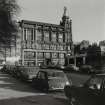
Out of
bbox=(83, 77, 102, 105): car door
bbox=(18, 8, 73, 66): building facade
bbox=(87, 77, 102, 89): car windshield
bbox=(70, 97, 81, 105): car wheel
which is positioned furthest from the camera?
bbox=(18, 8, 73, 66): building facade

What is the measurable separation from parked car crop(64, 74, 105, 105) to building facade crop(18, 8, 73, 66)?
43.3 metres

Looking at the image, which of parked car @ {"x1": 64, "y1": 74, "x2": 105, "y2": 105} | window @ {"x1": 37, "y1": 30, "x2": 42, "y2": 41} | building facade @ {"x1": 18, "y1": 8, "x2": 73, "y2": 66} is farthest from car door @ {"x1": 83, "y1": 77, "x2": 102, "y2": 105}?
window @ {"x1": 37, "y1": 30, "x2": 42, "y2": 41}

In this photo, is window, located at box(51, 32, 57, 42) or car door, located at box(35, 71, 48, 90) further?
window, located at box(51, 32, 57, 42)

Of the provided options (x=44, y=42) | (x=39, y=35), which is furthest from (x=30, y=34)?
(x=44, y=42)

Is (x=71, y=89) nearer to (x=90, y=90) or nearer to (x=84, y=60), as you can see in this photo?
(x=90, y=90)

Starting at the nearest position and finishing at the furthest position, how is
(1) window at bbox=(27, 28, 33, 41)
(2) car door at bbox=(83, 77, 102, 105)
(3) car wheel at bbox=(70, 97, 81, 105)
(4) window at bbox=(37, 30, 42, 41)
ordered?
1. (2) car door at bbox=(83, 77, 102, 105)
2. (3) car wheel at bbox=(70, 97, 81, 105)
3. (1) window at bbox=(27, 28, 33, 41)
4. (4) window at bbox=(37, 30, 42, 41)

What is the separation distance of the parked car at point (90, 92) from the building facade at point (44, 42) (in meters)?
43.3

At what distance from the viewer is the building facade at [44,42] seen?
172 ft

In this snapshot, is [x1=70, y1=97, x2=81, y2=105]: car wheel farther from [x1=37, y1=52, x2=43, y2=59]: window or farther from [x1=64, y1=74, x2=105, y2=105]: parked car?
[x1=37, y1=52, x2=43, y2=59]: window

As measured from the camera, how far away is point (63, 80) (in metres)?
12.8

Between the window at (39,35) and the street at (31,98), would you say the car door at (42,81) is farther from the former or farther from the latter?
the window at (39,35)

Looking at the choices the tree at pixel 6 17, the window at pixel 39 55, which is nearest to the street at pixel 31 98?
the tree at pixel 6 17

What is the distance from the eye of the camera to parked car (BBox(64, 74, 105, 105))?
661 cm

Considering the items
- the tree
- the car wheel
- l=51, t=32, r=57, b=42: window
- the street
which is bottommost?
the street
